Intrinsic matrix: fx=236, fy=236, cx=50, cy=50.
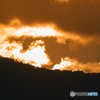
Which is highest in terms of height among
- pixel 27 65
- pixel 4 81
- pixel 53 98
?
pixel 27 65

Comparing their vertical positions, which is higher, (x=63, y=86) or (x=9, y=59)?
(x=9, y=59)

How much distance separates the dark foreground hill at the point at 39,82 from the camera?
89.9 metres

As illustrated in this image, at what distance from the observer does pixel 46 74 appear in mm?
107000

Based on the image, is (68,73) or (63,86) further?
(68,73)

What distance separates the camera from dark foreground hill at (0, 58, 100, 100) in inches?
3538

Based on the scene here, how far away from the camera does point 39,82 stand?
10169 centimetres

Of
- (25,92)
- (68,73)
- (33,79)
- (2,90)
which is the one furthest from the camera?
(68,73)

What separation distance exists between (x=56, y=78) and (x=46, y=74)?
16.3 feet

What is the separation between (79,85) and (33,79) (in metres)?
21.0

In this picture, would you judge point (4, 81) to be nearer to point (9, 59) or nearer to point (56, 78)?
point (9, 59)

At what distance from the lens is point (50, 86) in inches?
4040

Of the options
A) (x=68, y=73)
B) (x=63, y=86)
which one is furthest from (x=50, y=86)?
(x=68, y=73)

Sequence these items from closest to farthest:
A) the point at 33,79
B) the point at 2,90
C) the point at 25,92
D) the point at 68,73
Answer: the point at 2,90, the point at 25,92, the point at 33,79, the point at 68,73

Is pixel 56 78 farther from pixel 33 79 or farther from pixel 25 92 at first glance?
pixel 25 92
